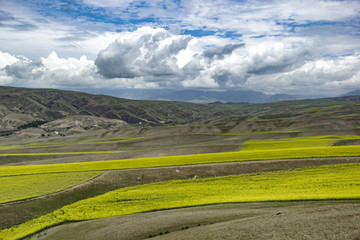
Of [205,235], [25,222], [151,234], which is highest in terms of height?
[205,235]

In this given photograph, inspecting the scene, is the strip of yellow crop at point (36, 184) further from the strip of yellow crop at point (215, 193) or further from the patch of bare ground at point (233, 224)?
the patch of bare ground at point (233, 224)

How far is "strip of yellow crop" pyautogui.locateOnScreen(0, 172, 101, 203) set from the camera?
118ft

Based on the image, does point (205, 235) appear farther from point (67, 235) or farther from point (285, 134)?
point (285, 134)

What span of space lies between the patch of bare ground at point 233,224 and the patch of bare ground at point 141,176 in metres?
8.98

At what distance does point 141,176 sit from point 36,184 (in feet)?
50.6

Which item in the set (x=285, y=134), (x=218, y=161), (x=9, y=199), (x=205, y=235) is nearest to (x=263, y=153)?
(x=218, y=161)

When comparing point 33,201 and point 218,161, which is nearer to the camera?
point 33,201

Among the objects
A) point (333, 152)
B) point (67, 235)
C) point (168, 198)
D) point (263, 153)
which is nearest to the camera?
point (67, 235)

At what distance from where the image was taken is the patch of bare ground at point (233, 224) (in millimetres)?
15875

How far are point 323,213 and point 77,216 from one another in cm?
2212

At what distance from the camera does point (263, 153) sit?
5119 centimetres

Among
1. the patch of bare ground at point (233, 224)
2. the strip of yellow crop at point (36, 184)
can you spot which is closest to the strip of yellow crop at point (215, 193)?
the patch of bare ground at point (233, 224)

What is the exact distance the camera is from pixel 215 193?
102 ft

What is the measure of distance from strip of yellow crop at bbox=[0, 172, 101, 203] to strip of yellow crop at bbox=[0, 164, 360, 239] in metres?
7.99
